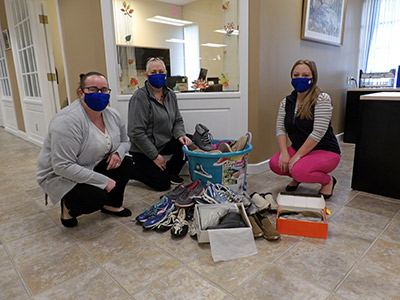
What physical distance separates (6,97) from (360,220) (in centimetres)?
662

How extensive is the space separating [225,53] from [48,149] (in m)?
1.79

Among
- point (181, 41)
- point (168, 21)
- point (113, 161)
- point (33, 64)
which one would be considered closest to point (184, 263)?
point (113, 161)

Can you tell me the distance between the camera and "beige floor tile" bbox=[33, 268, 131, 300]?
118cm

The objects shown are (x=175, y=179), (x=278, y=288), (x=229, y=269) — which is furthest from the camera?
(x=175, y=179)

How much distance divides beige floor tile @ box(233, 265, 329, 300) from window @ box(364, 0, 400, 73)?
4216 mm

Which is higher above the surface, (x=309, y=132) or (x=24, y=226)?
(x=309, y=132)

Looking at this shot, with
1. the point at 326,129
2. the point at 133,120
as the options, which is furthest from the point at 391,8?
the point at 133,120

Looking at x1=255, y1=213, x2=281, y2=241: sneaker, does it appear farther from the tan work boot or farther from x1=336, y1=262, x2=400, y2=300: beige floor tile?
x1=336, y1=262, x2=400, y2=300: beige floor tile

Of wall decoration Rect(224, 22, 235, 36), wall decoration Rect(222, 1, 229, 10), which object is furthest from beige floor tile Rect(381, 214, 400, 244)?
wall decoration Rect(222, 1, 229, 10)

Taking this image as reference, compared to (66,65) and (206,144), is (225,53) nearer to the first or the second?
(206,144)

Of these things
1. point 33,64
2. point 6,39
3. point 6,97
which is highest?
point 6,39

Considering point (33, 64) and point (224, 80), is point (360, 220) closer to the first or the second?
point (224, 80)

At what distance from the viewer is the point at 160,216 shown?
1.77 metres

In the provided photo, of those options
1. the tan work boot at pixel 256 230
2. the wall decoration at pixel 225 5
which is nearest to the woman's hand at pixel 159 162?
the tan work boot at pixel 256 230
